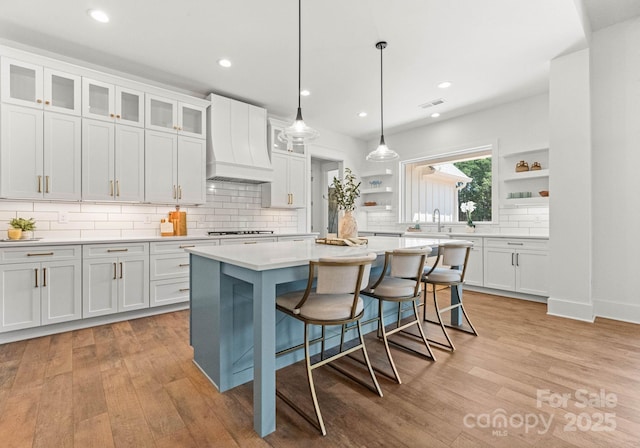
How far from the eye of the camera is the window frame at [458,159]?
4938 millimetres

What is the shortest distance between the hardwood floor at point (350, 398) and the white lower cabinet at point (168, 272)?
86 centimetres

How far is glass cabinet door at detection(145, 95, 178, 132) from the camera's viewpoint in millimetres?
3764

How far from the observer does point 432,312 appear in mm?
3676

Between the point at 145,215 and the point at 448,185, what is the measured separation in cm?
522

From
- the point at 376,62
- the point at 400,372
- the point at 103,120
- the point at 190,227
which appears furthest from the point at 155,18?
the point at 400,372

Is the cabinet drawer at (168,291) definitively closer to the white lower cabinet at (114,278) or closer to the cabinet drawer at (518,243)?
the white lower cabinet at (114,278)

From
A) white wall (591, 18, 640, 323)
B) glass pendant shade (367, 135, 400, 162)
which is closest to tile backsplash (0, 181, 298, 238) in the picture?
glass pendant shade (367, 135, 400, 162)

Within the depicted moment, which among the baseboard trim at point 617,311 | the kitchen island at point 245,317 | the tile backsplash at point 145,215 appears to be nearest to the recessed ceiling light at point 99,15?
the tile backsplash at point 145,215

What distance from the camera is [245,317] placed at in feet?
6.88

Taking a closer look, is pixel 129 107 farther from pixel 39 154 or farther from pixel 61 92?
pixel 39 154

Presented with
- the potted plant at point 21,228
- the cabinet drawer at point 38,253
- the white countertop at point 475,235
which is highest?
the potted plant at point 21,228

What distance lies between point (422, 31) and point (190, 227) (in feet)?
12.3

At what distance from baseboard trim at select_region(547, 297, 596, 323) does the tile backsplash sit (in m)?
3.95

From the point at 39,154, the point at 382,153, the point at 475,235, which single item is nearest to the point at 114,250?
the point at 39,154
